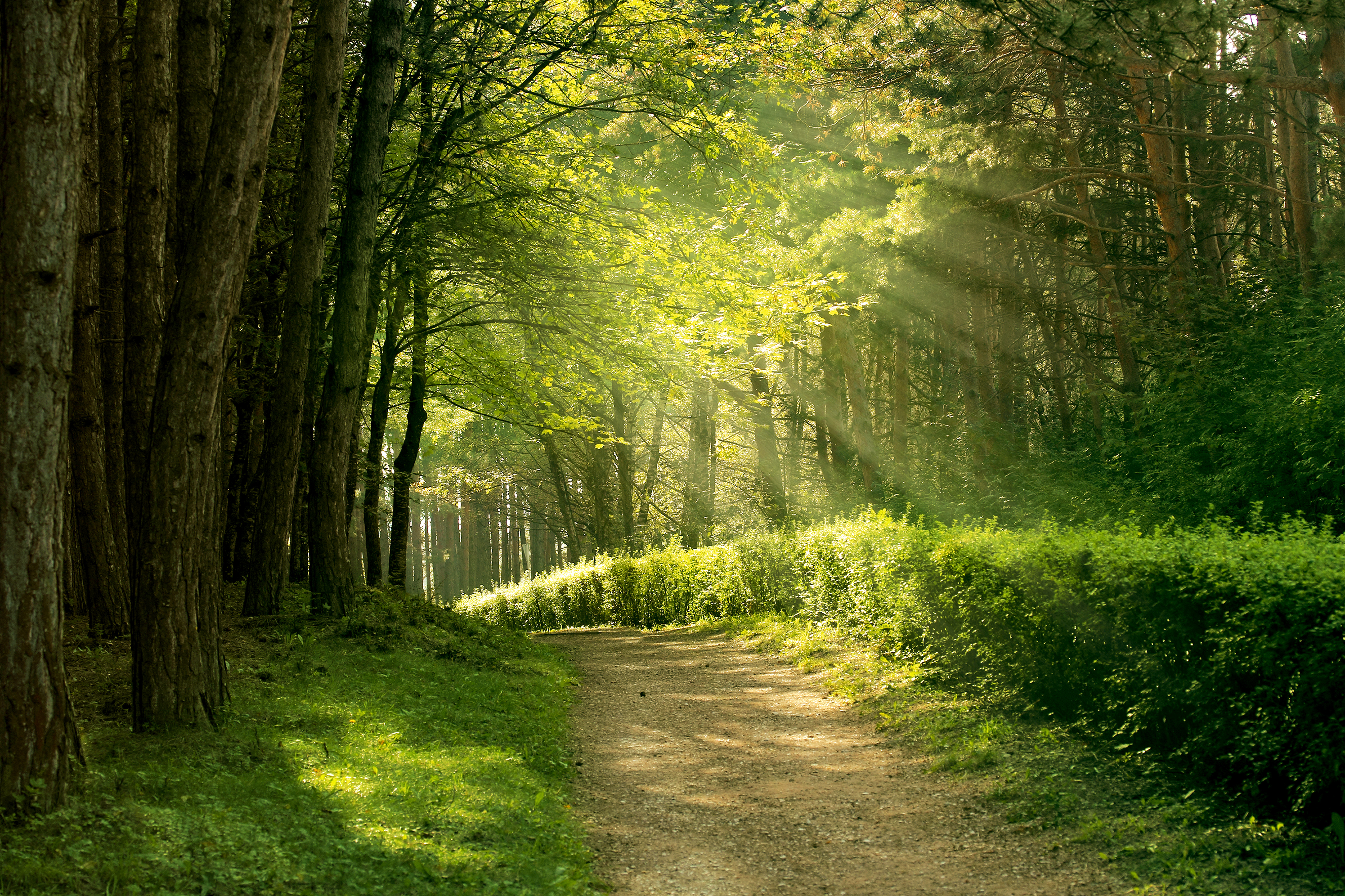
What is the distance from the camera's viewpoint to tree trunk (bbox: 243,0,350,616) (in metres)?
10.1

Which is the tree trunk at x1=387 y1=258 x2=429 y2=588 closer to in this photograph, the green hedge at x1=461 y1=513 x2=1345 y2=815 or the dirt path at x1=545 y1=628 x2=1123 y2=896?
the dirt path at x1=545 y1=628 x2=1123 y2=896

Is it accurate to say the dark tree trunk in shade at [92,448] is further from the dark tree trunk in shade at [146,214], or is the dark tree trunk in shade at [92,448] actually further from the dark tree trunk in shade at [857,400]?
the dark tree trunk in shade at [857,400]

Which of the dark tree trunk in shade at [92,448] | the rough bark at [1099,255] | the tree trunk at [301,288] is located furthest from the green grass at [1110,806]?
the rough bark at [1099,255]

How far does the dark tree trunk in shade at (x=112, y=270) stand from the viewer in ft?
29.3

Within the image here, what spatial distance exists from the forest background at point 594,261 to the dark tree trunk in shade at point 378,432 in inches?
6.8

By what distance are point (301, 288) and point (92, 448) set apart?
9.17ft

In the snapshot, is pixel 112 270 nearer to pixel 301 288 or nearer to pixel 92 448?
pixel 301 288

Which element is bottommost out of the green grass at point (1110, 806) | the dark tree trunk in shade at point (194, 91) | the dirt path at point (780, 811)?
the dirt path at point (780, 811)

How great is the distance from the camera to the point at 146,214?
309 inches

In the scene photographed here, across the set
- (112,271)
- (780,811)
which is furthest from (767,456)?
(780,811)

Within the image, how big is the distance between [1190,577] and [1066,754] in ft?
5.43

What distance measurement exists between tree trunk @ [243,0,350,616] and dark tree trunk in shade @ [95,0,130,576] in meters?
1.50

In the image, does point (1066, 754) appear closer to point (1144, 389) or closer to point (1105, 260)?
point (1144, 389)

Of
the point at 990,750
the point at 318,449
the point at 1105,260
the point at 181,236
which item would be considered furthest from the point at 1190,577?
the point at 1105,260
